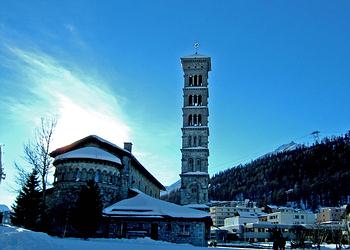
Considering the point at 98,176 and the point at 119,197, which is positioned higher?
the point at 98,176

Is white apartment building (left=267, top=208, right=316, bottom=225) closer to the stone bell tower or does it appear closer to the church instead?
the stone bell tower

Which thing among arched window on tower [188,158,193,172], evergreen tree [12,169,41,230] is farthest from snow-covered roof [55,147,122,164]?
arched window on tower [188,158,193,172]

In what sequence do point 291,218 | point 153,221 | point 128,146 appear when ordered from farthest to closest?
point 291,218
point 128,146
point 153,221

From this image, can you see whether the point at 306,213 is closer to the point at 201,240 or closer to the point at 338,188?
the point at 338,188

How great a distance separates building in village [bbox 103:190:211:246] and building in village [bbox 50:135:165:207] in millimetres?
2564

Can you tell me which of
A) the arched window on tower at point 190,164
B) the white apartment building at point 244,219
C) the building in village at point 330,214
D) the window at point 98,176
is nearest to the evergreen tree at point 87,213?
the window at point 98,176

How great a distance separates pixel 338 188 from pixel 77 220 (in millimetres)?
165852

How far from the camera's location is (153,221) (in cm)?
3641

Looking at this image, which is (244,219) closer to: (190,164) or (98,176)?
(190,164)

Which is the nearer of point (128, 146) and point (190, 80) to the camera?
point (128, 146)

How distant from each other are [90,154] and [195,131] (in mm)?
25223

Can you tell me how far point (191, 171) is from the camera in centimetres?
5919

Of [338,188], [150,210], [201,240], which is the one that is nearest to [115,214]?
[150,210]

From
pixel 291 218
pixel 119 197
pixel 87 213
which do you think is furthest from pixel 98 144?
pixel 291 218
